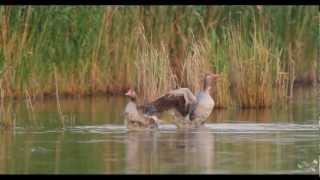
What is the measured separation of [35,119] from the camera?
18.4m

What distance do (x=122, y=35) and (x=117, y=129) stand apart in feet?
23.8

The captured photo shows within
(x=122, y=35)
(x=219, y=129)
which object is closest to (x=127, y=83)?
(x=122, y=35)

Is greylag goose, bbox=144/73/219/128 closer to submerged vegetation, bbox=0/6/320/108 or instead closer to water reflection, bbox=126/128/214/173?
water reflection, bbox=126/128/214/173

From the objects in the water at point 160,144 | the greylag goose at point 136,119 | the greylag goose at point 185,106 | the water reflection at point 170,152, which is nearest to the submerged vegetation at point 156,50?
the water at point 160,144

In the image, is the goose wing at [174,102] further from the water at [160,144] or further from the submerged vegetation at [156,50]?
the submerged vegetation at [156,50]

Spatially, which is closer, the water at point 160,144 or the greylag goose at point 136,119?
the water at point 160,144

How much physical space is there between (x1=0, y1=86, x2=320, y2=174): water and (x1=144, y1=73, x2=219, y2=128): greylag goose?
0.27m

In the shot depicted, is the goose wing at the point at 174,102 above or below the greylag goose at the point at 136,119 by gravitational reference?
above

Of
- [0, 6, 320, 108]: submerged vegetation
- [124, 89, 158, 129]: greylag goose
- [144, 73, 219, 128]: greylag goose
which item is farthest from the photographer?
[0, 6, 320, 108]: submerged vegetation

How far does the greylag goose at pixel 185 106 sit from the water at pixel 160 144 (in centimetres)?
27

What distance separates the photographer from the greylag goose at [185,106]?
17.5 m

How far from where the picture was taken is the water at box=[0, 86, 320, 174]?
12.7 metres

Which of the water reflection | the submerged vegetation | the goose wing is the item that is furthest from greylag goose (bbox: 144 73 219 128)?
the submerged vegetation
